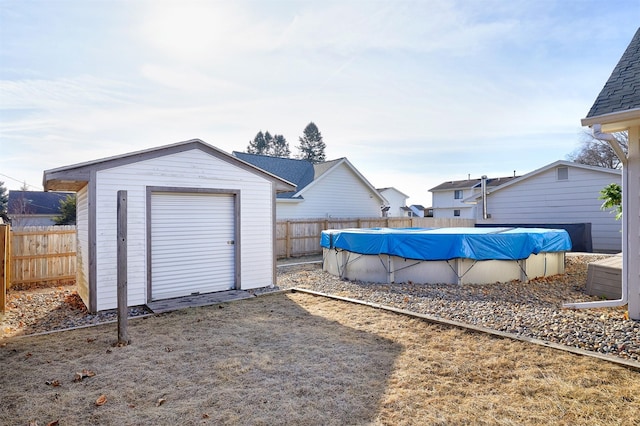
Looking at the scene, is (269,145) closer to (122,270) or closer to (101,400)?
(122,270)

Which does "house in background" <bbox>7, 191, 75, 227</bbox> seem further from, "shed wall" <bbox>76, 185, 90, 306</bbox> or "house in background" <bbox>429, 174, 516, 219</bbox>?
"house in background" <bbox>429, 174, 516, 219</bbox>

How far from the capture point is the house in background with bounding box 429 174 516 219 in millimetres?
34572

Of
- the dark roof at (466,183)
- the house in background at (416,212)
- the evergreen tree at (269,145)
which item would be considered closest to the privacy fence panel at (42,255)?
the dark roof at (466,183)

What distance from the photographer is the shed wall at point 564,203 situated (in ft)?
44.8

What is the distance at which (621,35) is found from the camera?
789 cm

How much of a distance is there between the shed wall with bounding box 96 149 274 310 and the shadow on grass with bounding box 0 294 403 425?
1.11m

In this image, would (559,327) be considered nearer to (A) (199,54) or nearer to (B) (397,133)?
(A) (199,54)

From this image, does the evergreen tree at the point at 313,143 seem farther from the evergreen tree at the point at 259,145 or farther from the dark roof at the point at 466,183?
the dark roof at the point at 466,183

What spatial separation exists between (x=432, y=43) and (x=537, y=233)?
18.0 ft

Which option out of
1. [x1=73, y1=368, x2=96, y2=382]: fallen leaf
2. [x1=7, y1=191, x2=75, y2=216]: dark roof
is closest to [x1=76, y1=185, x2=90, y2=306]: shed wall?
[x1=73, y1=368, x2=96, y2=382]: fallen leaf

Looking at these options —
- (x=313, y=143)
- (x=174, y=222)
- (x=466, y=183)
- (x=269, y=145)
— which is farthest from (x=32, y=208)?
(x=466, y=183)

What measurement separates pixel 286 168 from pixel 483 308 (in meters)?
14.4

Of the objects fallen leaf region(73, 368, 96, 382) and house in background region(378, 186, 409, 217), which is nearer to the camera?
fallen leaf region(73, 368, 96, 382)

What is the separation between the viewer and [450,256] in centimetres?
743
